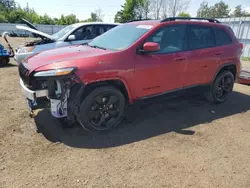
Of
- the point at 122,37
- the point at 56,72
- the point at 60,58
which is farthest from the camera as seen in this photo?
the point at 122,37

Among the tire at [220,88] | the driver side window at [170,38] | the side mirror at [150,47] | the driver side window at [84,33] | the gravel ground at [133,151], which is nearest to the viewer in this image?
the gravel ground at [133,151]

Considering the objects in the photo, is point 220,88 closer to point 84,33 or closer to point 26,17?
point 84,33

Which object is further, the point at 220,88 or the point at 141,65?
the point at 220,88

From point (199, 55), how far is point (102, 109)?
235 cm

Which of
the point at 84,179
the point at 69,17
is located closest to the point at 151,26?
the point at 84,179

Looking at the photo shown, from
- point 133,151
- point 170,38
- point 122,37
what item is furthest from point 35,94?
point 170,38

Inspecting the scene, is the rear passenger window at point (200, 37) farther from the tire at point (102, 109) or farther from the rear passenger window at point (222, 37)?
the tire at point (102, 109)

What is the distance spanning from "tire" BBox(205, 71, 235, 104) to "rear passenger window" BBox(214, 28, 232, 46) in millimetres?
696

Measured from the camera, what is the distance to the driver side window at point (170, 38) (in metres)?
4.10

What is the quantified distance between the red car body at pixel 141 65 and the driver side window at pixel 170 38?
0.30ft

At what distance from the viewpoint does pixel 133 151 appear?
129 inches

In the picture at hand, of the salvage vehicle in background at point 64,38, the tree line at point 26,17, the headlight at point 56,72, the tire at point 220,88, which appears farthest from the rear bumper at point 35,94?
the tree line at point 26,17

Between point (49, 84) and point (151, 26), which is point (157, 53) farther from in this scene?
point (49, 84)

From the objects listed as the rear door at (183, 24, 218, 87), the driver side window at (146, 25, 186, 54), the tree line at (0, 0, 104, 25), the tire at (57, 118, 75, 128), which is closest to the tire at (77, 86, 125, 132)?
the tire at (57, 118, 75, 128)
